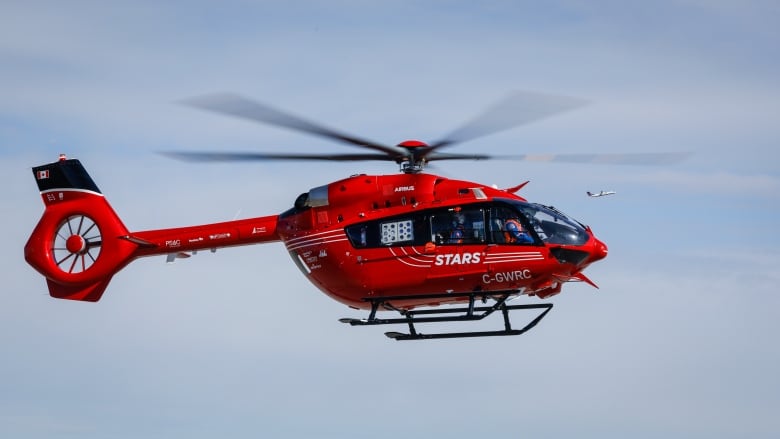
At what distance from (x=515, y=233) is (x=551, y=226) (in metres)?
0.66

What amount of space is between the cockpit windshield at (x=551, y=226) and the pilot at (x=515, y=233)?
0.59 feet

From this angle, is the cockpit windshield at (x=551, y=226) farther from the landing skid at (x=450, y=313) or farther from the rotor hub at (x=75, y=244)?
the rotor hub at (x=75, y=244)

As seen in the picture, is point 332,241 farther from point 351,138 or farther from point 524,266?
point 524,266

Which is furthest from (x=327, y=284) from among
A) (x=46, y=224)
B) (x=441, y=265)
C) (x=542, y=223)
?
(x=46, y=224)

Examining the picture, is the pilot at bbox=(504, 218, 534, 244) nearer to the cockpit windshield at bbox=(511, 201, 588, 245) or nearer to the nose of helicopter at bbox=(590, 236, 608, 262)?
the cockpit windshield at bbox=(511, 201, 588, 245)

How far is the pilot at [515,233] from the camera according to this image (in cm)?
2352

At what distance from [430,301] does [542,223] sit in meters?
2.49

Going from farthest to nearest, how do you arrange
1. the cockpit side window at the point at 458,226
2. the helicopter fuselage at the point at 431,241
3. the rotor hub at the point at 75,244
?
the rotor hub at the point at 75,244
the cockpit side window at the point at 458,226
the helicopter fuselage at the point at 431,241

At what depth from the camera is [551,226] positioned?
77.7ft

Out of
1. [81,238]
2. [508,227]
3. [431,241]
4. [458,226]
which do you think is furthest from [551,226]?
[81,238]

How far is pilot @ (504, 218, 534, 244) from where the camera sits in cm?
2352

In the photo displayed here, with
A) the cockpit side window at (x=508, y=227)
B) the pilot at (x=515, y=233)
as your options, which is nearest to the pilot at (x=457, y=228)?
the cockpit side window at (x=508, y=227)

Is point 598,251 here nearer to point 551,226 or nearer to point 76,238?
point 551,226

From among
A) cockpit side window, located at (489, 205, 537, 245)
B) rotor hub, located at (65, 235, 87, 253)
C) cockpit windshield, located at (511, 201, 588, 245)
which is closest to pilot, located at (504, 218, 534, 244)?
cockpit side window, located at (489, 205, 537, 245)
